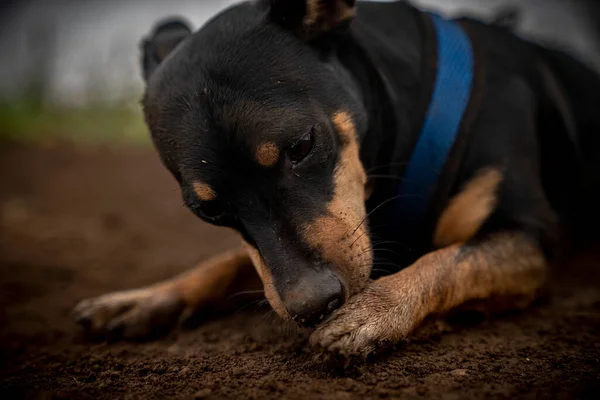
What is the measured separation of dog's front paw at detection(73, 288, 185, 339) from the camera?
8.66ft

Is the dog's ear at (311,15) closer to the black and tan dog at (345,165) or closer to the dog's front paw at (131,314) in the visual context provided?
the black and tan dog at (345,165)

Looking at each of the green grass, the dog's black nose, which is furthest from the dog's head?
A: the green grass

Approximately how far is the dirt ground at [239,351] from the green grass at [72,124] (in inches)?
166

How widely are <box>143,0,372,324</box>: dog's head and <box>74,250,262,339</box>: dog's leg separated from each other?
0.73 metres

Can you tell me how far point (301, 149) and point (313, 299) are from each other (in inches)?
22.2

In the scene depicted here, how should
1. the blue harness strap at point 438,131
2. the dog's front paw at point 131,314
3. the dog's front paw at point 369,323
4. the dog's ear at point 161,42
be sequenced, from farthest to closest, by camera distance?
the dog's ear at point 161,42 → the dog's front paw at point 131,314 → the blue harness strap at point 438,131 → the dog's front paw at point 369,323

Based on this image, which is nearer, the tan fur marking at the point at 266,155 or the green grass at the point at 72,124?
the tan fur marking at the point at 266,155

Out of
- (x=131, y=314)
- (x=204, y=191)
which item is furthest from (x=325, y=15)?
(x=131, y=314)

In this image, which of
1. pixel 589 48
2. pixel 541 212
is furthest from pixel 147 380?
pixel 589 48

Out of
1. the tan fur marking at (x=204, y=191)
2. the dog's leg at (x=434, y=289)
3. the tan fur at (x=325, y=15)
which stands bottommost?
the dog's leg at (x=434, y=289)

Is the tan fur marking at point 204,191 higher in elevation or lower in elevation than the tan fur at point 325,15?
lower

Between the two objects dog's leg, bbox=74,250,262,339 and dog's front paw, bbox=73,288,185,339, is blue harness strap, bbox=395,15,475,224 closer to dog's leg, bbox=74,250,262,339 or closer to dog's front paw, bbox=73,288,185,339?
dog's leg, bbox=74,250,262,339

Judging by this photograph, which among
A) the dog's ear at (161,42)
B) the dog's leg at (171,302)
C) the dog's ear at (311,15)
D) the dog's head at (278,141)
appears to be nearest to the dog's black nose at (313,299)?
the dog's head at (278,141)

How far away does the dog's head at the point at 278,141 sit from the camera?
1.91m
